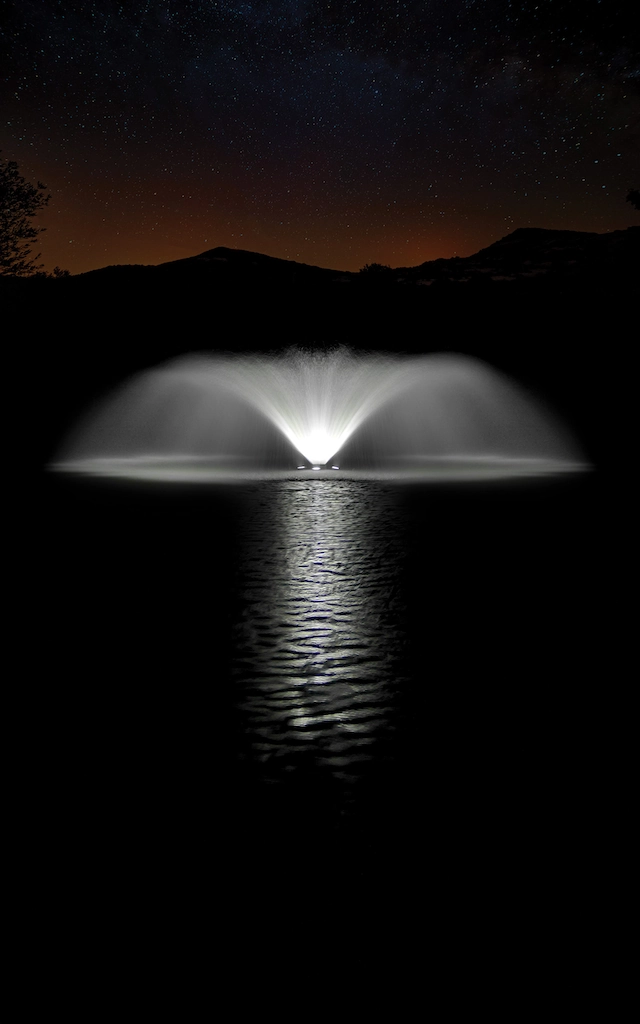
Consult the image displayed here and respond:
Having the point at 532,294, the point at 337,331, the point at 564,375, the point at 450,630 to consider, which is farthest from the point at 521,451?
the point at 532,294

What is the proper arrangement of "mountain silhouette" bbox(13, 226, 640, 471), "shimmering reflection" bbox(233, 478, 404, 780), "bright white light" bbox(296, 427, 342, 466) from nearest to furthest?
"shimmering reflection" bbox(233, 478, 404, 780) < "bright white light" bbox(296, 427, 342, 466) < "mountain silhouette" bbox(13, 226, 640, 471)

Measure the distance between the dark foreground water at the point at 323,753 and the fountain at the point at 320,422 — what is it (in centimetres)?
1211

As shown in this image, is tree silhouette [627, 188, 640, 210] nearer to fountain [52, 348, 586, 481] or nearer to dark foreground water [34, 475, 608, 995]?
fountain [52, 348, 586, 481]

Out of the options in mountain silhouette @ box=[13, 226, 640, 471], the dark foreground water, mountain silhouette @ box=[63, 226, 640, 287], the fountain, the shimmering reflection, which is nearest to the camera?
the dark foreground water

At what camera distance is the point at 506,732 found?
4074mm

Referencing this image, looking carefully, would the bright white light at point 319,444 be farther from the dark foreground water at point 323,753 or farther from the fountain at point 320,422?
the dark foreground water at point 323,753

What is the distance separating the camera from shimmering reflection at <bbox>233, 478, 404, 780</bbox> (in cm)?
389

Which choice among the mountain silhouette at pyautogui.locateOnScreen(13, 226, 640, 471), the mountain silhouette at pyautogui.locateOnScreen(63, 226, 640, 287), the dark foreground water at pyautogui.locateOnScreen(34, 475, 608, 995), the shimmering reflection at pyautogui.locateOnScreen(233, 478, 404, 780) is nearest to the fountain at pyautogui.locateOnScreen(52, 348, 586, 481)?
the mountain silhouette at pyautogui.locateOnScreen(13, 226, 640, 471)

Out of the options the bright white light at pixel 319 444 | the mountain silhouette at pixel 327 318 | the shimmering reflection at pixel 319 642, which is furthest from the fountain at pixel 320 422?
the shimmering reflection at pixel 319 642

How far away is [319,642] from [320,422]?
2004cm

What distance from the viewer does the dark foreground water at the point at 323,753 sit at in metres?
2.58

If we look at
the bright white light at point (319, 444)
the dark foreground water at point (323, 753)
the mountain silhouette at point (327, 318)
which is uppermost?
the mountain silhouette at point (327, 318)

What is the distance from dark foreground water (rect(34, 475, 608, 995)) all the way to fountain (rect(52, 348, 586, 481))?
39.7ft

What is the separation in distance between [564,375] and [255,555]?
38.0 m
